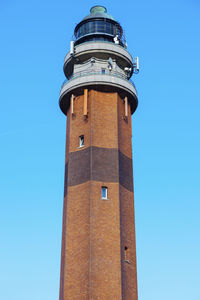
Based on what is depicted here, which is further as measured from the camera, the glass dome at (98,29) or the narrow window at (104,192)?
the glass dome at (98,29)

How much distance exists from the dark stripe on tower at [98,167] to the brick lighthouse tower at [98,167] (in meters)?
0.08

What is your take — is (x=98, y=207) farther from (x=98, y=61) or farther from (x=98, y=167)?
(x=98, y=61)

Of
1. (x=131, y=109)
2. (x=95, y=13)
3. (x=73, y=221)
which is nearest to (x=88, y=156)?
(x=73, y=221)

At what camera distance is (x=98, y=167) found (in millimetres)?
40062

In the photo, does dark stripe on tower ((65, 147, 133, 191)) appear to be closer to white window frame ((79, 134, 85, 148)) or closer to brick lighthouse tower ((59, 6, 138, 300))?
brick lighthouse tower ((59, 6, 138, 300))

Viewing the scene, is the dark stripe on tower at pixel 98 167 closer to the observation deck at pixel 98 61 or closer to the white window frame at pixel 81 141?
the white window frame at pixel 81 141

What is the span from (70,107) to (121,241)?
1383 cm

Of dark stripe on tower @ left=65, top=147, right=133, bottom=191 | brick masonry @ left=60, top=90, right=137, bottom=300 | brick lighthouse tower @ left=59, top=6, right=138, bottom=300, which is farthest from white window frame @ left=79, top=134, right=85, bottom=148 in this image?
dark stripe on tower @ left=65, top=147, right=133, bottom=191

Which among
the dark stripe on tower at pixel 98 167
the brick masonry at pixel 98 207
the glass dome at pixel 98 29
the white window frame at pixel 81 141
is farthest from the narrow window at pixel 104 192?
the glass dome at pixel 98 29

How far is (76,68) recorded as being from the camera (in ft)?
152

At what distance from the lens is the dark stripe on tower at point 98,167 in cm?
3991

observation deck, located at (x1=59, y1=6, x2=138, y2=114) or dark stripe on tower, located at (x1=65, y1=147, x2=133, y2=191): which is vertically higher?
observation deck, located at (x1=59, y1=6, x2=138, y2=114)

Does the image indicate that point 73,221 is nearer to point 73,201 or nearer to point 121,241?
point 73,201

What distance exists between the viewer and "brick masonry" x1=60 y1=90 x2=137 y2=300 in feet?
119
